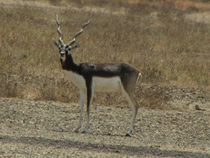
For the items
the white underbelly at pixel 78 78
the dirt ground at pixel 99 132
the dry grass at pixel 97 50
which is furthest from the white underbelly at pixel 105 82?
the dry grass at pixel 97 50

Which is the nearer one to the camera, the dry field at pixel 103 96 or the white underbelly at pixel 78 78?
the dry field at pixel 103 96

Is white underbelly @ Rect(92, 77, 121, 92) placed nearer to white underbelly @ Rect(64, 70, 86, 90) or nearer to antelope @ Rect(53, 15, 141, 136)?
antelope @ Rect(53, 15, 141, 136)

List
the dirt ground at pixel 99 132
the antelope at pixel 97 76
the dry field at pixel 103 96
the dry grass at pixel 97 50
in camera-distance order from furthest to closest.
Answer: the dry grass at pixel 97 50 → the antelope at pixel 97 76 → the dry field at pixel 103 96 → the dirt ground at pixel 99 132

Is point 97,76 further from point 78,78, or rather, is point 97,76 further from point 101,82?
point 78,78

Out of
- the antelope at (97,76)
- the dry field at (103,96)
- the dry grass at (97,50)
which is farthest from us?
the dry grass at (97,50)

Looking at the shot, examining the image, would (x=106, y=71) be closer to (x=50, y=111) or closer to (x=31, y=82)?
(x=50, y=111)

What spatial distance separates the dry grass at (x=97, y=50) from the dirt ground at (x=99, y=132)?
1.22 metres

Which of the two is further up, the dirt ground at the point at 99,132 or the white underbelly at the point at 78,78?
the white underbelly at the point at 78,78

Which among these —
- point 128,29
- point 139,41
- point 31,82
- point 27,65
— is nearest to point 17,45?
point 27,65

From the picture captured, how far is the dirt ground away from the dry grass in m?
1.22

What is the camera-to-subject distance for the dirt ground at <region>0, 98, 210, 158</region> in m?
7.57

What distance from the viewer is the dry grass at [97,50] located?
1342cm

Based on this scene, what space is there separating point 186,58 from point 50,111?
9771 millimetres

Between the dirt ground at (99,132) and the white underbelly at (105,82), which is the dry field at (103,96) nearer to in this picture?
the dirt ground at (99,132)
